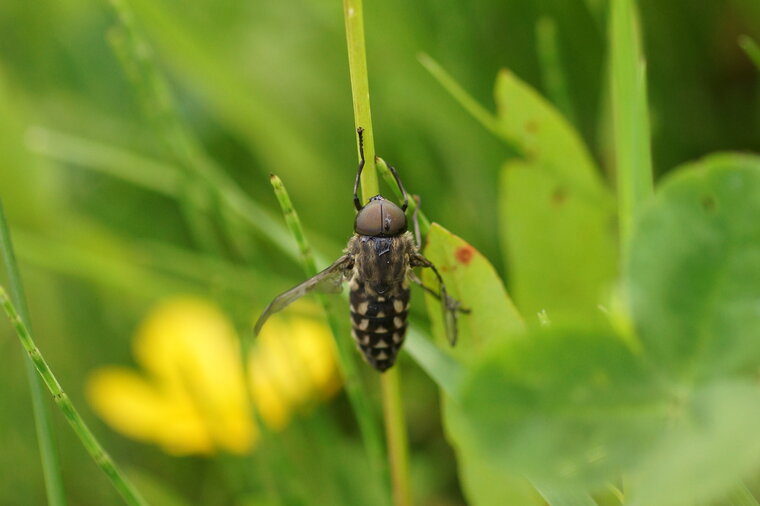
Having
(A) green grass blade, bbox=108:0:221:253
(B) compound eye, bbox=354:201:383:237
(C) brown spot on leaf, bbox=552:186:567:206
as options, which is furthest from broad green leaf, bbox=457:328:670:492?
(A) green grass blade, bbox=108:0:221:253

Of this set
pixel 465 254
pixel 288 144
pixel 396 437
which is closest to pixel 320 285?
pixel 396 437

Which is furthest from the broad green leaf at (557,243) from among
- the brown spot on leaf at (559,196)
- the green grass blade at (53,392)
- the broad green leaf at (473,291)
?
the green grass blade at (53,392)

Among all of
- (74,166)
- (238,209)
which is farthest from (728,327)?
(74,166)

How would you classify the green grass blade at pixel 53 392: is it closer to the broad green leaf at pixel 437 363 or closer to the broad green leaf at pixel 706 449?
the broad green leaf at pixel 437 363

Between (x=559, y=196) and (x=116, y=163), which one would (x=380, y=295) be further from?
(x=116, y=163)

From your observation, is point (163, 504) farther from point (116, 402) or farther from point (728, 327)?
point (728, 327)

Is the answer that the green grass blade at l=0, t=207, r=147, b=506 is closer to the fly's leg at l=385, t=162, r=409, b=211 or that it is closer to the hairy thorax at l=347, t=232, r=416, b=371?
the hairy thorax at l=347, t=232, r=416, b=371

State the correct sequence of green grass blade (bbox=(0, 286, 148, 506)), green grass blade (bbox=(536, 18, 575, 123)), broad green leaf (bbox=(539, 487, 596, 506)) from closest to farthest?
broad green leaf (bbox=(539, 487, 596, 506))
green grass blade (bbox=(0, 286, 148, 506))
green grass blade (bbox=(536, 18, 575, 123))
